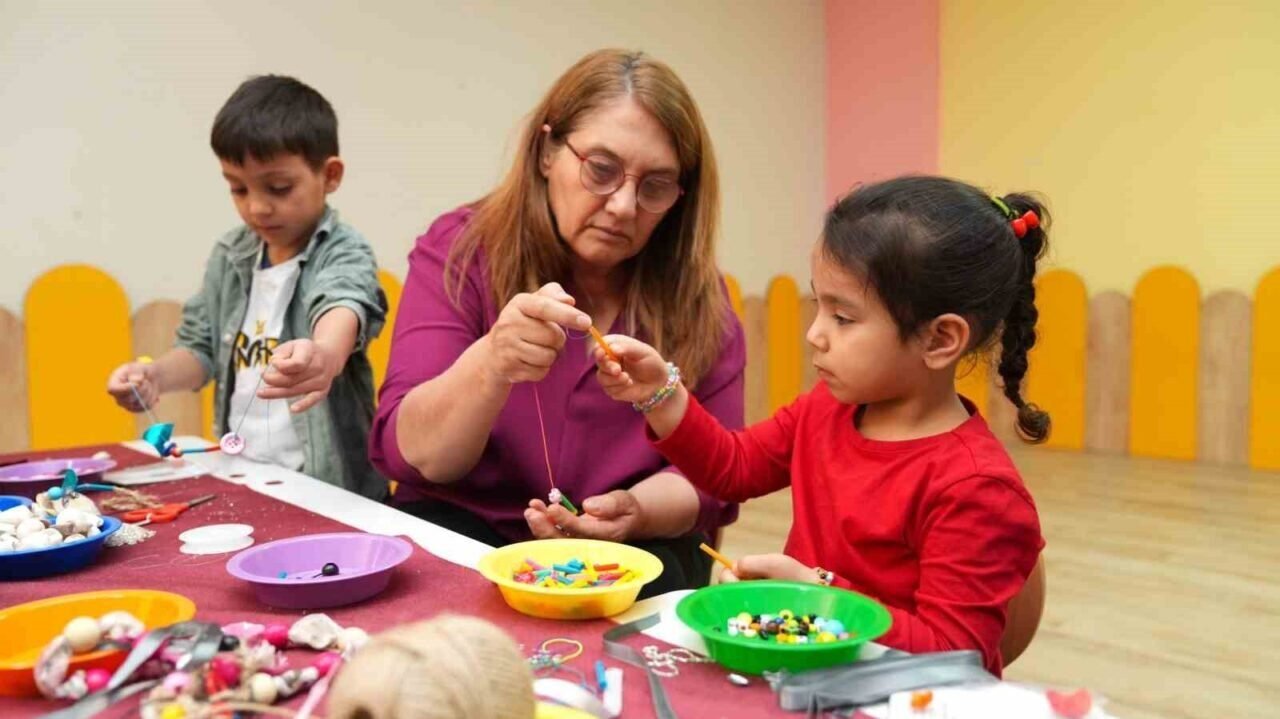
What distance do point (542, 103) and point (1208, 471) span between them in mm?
3308

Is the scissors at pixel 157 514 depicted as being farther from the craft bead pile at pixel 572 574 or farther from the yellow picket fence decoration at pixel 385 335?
the yellow picket fence decoration at pixel 385 335

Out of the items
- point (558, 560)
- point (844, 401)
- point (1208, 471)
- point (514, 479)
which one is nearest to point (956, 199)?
point (844, 401)

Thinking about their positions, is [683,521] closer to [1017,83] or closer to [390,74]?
[390,74]

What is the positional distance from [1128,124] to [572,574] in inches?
151

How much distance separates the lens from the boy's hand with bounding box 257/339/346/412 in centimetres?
148

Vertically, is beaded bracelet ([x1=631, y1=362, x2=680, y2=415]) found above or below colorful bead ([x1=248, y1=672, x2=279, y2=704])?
above

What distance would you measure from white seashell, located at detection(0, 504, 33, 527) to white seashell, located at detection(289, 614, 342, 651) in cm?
49

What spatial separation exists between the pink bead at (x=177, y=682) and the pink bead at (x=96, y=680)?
6 centimetres

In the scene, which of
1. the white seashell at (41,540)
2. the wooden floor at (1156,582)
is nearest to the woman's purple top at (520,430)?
the white seashell at (41,540)

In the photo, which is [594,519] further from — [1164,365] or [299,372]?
[1164,365]

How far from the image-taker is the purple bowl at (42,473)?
1486mm

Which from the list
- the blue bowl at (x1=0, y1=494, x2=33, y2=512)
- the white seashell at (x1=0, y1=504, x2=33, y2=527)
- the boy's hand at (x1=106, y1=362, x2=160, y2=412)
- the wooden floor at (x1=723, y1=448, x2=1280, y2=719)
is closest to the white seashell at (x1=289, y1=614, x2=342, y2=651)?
the white seashell at (x1=0, y1=504, x2=33, y2=527)

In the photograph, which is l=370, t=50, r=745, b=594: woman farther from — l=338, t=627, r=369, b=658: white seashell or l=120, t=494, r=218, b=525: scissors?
l=338, t=627, r=369, b=658: white seashell

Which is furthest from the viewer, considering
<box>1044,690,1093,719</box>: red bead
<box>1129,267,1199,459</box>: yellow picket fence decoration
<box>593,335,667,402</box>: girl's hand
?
<box>1129,267,1199,459</box>: yellow picket fence decoration
